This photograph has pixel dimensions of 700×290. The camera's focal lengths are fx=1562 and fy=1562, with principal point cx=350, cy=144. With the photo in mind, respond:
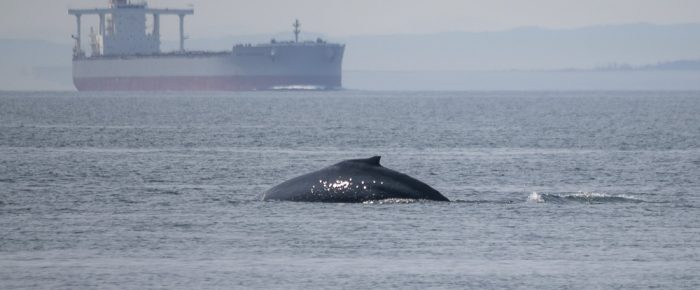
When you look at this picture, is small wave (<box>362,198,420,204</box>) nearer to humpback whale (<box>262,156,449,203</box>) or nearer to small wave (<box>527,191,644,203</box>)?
humpback whale (<box>262,156,449,203</box>)

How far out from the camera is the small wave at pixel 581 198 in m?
27.3

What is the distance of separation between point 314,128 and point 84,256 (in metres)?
54.0

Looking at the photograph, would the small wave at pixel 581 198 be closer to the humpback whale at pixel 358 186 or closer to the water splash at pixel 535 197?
the water splash at pixel 535 197

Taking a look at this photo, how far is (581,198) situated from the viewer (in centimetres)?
2742

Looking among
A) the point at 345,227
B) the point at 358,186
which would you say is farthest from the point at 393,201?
the point at 345,227

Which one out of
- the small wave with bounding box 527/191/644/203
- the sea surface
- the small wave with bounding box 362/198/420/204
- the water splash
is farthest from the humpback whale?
the small wave with bounding box 527/191/644/203

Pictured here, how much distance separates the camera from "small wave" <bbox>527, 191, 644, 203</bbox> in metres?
27.3

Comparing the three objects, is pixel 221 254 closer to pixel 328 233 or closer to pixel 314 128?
pixel 328 233

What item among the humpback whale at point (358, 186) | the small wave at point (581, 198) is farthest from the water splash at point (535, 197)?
the humpback whale at point (358, 186)

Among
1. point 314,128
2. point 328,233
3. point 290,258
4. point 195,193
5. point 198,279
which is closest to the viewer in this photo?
point 198,279

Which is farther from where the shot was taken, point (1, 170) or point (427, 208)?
point (1, 170)

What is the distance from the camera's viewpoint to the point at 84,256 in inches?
779

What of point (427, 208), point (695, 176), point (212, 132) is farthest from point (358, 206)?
point (212, 132)

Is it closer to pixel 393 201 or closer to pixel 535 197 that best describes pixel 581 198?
pixel 535 197
